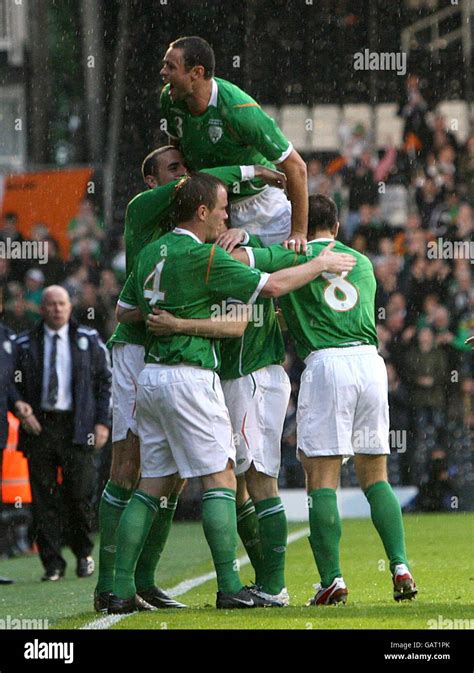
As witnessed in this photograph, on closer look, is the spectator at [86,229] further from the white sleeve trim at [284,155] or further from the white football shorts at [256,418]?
the white sleeve trim at [284,155]

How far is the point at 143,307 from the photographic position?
7.17m

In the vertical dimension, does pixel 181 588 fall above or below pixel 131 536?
below

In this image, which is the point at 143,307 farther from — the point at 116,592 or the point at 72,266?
the point at 72,266

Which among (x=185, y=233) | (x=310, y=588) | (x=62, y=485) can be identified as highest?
(x=185, y=233)

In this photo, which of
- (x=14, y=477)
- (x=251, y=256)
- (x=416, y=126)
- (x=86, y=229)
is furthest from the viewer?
(x=416, y=126)

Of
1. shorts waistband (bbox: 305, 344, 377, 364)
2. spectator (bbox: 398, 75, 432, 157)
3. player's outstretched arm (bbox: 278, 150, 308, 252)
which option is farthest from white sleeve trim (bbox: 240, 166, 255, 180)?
spectator (bbox: 398, 75, 432, 157)

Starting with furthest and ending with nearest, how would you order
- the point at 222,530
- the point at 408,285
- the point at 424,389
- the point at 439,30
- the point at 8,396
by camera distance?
the point at 439,30 < the point at 408,285 < the point at 424,389 < the point at 8,396 < the point at 222,530

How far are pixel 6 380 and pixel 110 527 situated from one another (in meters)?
3.70

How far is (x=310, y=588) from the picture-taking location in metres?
8.81

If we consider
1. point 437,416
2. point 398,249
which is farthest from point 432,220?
point 437,416

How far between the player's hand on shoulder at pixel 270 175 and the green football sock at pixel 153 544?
A: 162cm

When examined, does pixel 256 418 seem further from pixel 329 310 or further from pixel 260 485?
pixel 329 310

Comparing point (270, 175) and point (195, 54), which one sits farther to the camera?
point (270, 175)

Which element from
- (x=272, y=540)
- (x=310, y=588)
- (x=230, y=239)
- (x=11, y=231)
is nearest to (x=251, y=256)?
(x=230, y=239)
